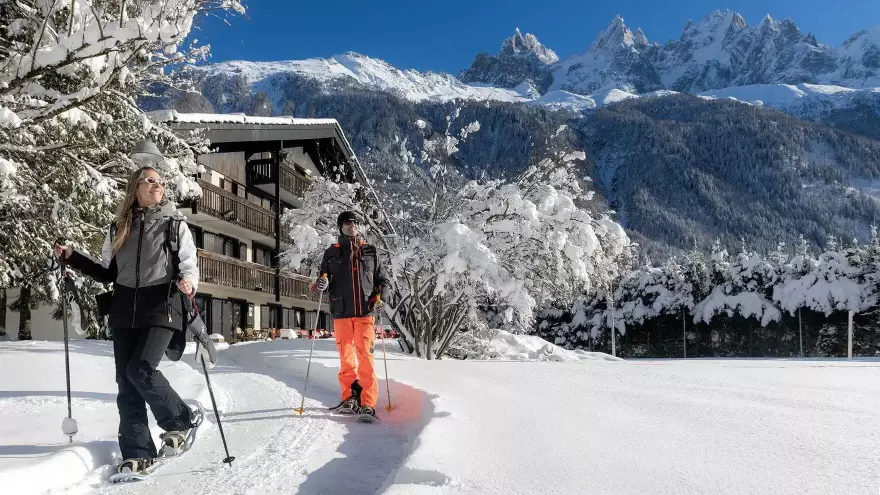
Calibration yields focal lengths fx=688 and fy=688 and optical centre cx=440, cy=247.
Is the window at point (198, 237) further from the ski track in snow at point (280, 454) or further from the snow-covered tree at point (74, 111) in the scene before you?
the ski track in snow at point (280, 454)

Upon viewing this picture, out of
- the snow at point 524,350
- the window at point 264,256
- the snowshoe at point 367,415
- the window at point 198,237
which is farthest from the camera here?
the window at point 264,256

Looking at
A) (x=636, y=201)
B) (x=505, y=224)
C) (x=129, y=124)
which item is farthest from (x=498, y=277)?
(x=636, y=201)

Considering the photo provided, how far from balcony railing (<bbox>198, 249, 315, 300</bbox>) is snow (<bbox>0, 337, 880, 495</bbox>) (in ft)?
51.9

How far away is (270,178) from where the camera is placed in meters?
28.4

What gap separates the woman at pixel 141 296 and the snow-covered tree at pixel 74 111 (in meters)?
2.13

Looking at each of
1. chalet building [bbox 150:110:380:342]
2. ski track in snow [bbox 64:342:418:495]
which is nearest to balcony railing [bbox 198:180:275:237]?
chalet building [bbox 150:110:380:342]

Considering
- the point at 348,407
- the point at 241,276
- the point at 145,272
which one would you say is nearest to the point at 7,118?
the point at 145,272

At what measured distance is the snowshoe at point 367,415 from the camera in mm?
5223

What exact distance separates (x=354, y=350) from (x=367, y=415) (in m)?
0.79

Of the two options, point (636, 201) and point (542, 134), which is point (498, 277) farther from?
point (636, 201)

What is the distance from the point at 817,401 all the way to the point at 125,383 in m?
4.69

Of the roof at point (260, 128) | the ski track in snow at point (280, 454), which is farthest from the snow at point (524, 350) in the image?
the ski track in snow at point (280, 454)

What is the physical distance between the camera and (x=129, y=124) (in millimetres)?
11039

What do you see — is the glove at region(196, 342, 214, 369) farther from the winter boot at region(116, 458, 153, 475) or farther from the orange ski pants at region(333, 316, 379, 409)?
the orange ski pants at region(333, 316, 379, 409)
